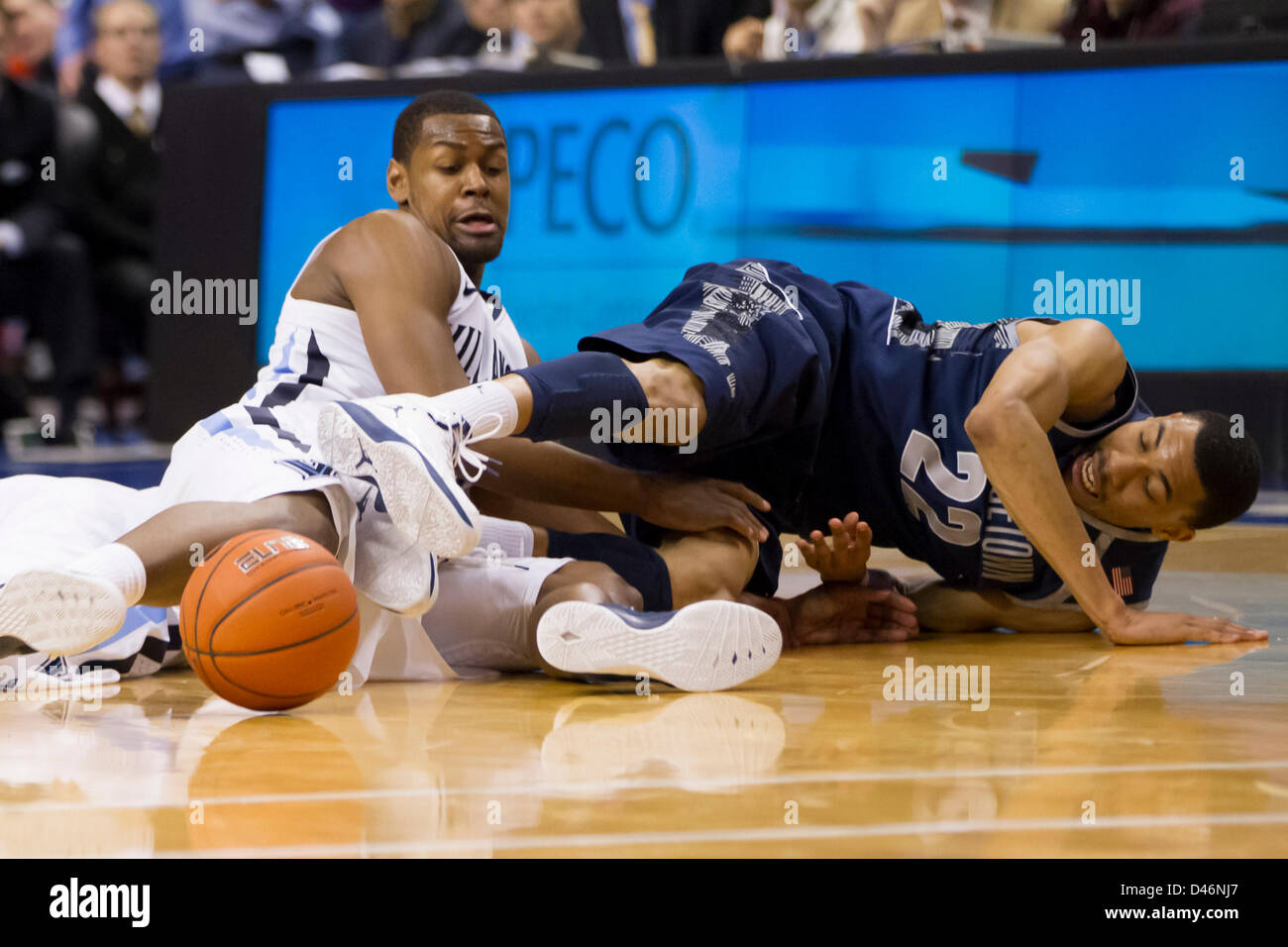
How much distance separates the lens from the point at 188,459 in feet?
9.29

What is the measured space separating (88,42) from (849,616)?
7034 millimetres

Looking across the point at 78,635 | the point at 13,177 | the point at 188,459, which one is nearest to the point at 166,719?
the point at 78,635

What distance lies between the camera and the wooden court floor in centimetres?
164

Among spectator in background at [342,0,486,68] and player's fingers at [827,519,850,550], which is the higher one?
spectator in background at [342,0,486,68]

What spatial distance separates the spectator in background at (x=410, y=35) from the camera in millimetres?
7730

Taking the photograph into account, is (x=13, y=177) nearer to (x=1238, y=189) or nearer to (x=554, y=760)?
(x=1238, y=189)

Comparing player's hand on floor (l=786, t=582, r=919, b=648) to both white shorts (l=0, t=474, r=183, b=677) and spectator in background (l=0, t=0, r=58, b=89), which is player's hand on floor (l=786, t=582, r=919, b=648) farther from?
spectator in background (l=0, t=0, r=58, b=89)

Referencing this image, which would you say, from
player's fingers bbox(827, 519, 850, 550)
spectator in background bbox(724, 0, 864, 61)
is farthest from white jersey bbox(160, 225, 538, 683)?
spectator in background bbox(724, 0, 864, 61)

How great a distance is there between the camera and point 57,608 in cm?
230

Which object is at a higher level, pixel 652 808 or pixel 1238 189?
pixel 1238 189

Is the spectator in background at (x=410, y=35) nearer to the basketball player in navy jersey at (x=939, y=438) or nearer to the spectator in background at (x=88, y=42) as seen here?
the spectator in background at (x=88, y=42)

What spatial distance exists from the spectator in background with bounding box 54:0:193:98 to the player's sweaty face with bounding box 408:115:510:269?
5.51 meters

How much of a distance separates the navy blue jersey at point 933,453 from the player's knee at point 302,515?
1282 millimetres
